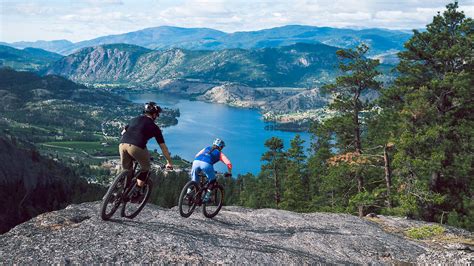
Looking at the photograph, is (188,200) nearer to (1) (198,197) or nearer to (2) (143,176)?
(1) (198,197)

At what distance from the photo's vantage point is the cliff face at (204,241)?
1134 cm

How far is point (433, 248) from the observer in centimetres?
1712

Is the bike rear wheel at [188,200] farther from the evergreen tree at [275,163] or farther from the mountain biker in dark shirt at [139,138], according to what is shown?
the evergreen tree at [275,163]

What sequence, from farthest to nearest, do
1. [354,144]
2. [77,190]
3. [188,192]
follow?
[77,190] → [354,144] → [188,192]

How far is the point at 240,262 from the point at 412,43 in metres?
33.9

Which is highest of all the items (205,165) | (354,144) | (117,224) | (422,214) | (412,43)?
(412,43)

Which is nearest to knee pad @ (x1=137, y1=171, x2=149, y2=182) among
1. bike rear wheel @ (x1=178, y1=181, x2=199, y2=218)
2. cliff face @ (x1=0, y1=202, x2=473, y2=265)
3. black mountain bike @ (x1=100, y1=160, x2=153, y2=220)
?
black mountain bike @ (x1=100, y1=160, x2=153, y2=220)

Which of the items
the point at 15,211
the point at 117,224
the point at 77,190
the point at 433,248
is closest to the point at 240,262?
the point at 117,224

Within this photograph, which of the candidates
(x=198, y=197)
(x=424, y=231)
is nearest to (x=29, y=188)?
(x=198, y=197)

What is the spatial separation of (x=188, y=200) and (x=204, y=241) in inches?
146

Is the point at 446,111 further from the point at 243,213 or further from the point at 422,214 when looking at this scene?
the point at 243,213

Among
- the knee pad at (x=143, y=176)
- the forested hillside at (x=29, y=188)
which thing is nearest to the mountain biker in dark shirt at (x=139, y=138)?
the knee pad at (x=143, y=176)

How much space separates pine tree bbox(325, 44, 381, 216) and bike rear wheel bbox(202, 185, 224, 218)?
24.8m

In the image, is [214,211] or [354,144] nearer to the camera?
[214,211]
